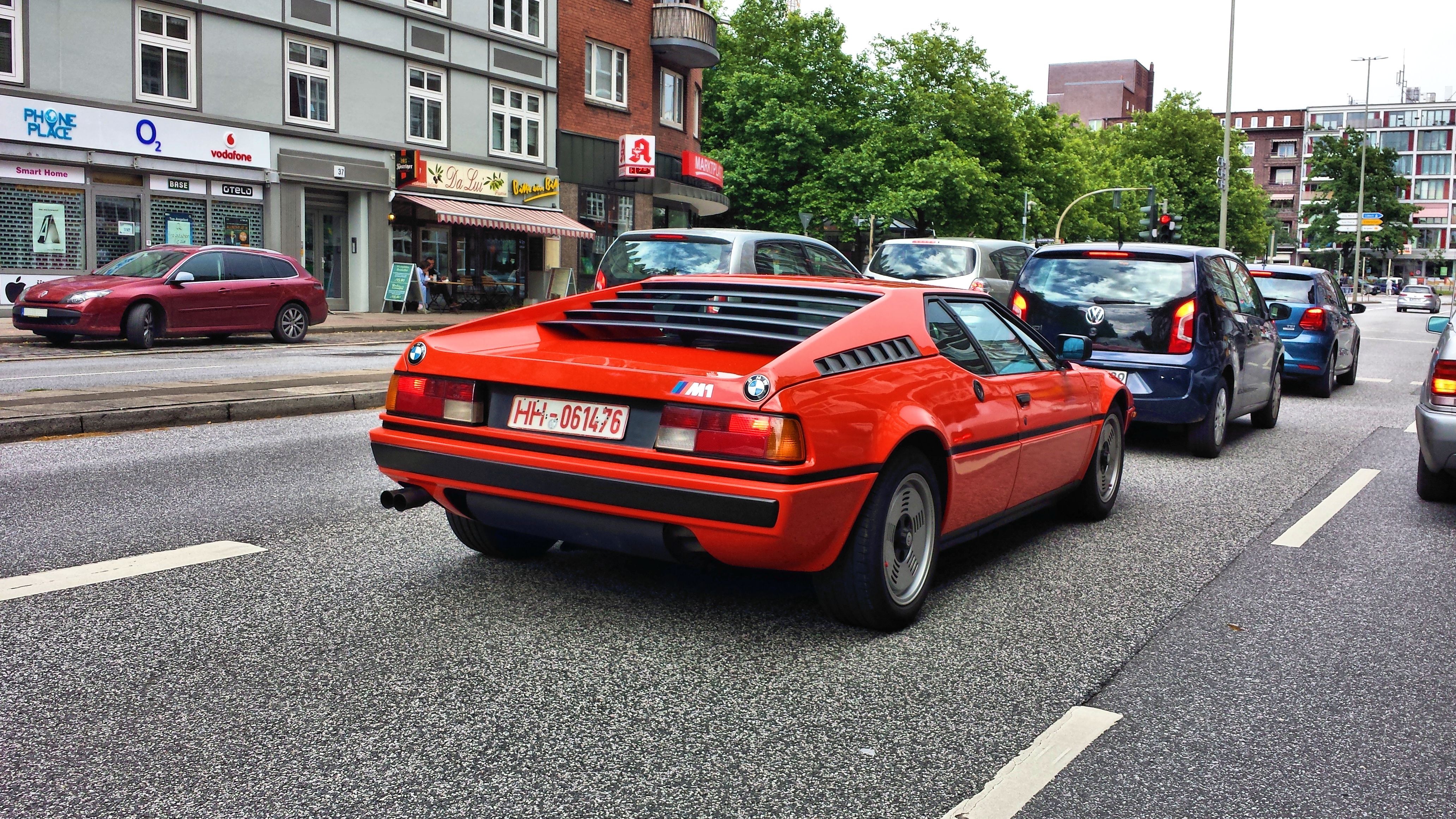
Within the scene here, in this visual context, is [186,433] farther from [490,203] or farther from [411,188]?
[490,203]

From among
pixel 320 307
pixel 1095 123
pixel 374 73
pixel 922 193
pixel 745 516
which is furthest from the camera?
pixel 1095 123

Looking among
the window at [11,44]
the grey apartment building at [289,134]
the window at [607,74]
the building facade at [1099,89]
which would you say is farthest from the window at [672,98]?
the building facade at [1099,89]

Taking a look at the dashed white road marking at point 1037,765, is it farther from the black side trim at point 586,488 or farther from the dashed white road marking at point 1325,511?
the dashed white road marking at point 1325,511

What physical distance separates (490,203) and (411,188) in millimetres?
2967

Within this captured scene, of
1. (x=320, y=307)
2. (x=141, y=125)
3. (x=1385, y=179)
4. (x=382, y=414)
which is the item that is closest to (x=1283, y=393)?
(x=382, y=414)

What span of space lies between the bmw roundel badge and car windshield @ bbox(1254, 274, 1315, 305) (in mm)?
11991

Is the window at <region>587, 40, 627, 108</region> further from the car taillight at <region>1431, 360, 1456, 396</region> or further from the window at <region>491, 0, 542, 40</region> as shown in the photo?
the car taillight at <region>1431, 360, 1456, 396</region>

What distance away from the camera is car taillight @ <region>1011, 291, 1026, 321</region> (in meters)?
9.58

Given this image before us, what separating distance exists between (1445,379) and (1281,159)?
15274 cm

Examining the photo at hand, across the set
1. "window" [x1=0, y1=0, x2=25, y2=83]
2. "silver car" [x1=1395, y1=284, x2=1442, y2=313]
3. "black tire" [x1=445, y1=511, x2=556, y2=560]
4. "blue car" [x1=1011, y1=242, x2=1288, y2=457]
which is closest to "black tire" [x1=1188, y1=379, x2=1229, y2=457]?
"blue car" [x1=1011, y1=242, x2=1288, y2=457]

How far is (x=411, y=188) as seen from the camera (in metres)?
30.5

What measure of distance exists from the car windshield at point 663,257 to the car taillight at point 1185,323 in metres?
4.28

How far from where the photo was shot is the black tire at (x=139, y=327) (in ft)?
57.4

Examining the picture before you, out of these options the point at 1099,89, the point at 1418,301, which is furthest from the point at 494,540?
the point at 1099,89
